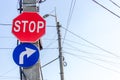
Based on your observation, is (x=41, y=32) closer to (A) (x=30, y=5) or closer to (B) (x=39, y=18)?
(B) (x=39, y=18)

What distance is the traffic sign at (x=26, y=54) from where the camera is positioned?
7676 millimetres

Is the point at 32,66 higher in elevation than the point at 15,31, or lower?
lower

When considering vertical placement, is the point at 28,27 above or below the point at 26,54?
above

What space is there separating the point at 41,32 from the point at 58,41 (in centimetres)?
1794

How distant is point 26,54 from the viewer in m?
Result: 7.77

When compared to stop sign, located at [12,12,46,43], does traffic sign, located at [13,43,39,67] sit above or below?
below

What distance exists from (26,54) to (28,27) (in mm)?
525

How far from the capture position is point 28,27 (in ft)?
25.4

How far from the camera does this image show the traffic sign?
768 centimetres

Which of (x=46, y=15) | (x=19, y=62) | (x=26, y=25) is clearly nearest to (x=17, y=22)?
(x=26, y=25)

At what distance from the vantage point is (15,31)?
7656 mm

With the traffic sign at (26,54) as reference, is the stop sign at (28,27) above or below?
above

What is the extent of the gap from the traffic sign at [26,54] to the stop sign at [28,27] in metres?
0.14

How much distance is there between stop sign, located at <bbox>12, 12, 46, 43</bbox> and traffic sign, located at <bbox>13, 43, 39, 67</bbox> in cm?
14
